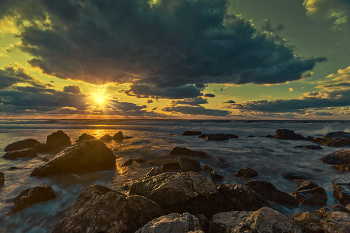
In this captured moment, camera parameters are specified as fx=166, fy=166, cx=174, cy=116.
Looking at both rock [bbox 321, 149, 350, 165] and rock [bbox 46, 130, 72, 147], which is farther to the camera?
rock [bbox 46, 130, 72, 147]

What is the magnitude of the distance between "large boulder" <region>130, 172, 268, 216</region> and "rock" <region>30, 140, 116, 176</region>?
375 centimetres

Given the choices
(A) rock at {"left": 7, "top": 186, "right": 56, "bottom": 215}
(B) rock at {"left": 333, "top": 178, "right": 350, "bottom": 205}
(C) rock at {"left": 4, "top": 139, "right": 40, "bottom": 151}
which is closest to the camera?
(A) rock at {"left": 7, "top": 186, "right": 56, "bottom": 215}

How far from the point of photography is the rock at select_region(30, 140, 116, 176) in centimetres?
640

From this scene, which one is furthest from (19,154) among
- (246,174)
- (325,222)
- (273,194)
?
(325,222)

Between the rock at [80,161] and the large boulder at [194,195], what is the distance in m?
3.75

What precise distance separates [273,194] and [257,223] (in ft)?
9.46

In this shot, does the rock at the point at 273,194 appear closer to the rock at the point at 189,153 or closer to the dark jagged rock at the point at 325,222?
the dark jagged rock at the point at 325,222

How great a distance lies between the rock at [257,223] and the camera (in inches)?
94.5

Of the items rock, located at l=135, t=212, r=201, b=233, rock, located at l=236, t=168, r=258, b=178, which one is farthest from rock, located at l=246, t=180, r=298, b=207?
rock, located at l=135, t=212, r=201, b=233

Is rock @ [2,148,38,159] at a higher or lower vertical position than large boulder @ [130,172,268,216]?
lower

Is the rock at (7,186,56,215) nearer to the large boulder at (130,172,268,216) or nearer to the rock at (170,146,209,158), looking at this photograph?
the large boulder at (130,172,268,216)

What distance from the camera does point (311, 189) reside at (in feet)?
16.1

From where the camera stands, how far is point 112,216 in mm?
2834

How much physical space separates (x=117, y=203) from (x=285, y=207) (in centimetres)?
428
